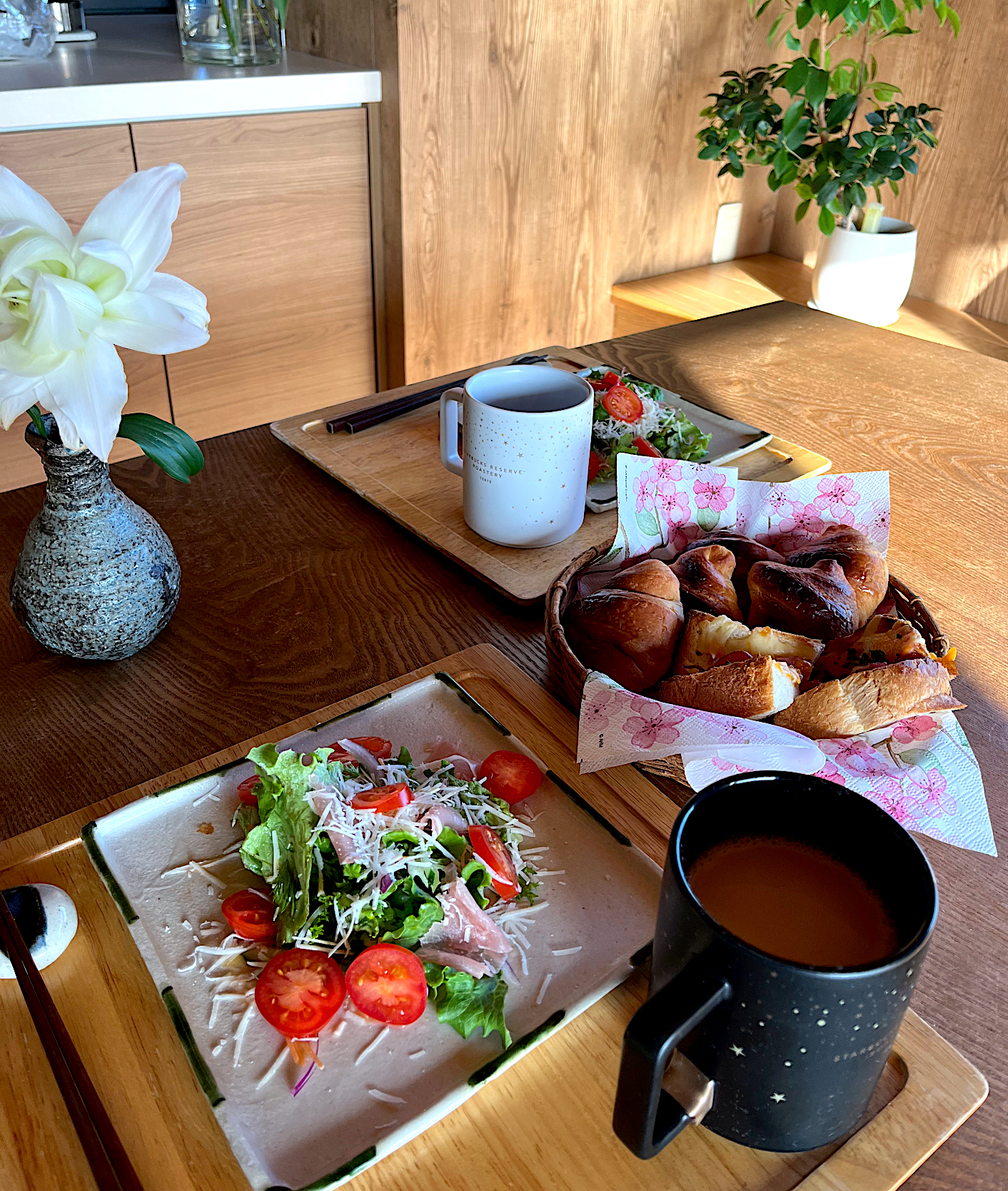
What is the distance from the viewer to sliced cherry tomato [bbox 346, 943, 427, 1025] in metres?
0.51

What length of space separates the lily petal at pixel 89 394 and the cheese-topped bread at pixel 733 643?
0.44 m

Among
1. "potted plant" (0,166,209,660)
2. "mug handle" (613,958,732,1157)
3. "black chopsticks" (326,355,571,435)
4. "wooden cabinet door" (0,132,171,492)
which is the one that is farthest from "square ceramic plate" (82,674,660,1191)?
"wooden cabinet door" (0,132,171,492)

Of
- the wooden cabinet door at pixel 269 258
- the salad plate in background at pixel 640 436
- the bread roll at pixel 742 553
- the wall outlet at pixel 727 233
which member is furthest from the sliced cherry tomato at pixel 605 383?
the wall outlet at pixel 727 233

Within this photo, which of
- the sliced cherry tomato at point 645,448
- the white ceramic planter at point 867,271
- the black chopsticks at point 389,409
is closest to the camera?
the sliced cherry tomato at point 645,448

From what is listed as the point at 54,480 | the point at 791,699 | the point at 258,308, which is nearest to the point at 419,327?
the point at 258,308

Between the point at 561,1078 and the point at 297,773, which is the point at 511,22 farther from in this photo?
the point at 561,1078

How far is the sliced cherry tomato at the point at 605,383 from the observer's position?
3.98ft

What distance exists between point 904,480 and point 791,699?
584 mm

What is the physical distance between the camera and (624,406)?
1152 millimetres

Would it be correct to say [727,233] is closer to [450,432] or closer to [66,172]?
[66,172]

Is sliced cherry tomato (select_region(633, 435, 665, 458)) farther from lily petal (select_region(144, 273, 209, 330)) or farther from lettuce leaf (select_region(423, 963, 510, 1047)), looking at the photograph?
lettuce leaf (select_region(423, 963, 510, 1047))

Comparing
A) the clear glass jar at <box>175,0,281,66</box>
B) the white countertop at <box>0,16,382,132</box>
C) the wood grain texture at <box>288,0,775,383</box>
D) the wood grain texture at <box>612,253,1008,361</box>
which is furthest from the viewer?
the wood grain texture at <box>612,253,1008,361</box>

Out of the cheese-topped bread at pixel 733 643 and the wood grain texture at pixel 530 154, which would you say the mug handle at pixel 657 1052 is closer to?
the cheese-topped bread at pixel 733 643

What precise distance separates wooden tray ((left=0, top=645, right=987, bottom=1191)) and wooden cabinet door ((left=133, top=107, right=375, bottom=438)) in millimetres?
1886
